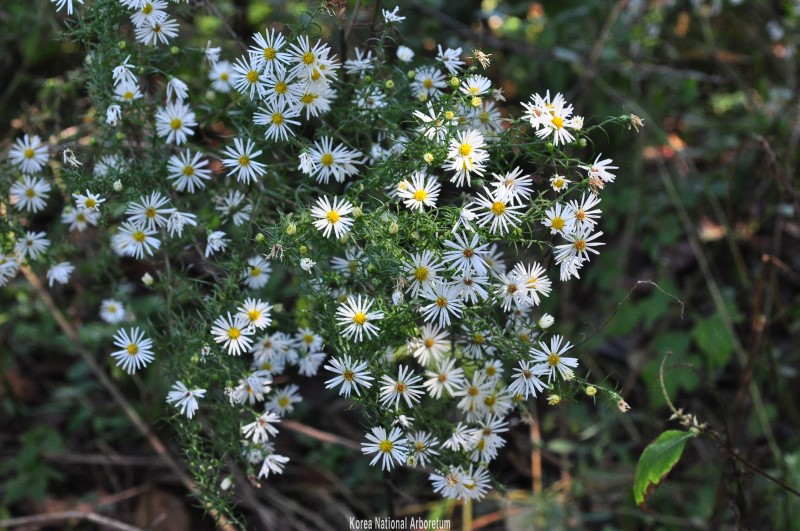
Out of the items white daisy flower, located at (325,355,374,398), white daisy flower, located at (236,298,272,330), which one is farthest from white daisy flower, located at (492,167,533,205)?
white daisy flower, located at (236,298,272,330)

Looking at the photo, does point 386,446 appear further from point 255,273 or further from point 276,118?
point 276,118

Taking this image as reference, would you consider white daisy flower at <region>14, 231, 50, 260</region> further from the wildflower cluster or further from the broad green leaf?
the broad green leaf

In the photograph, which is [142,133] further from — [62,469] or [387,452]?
[62,469]

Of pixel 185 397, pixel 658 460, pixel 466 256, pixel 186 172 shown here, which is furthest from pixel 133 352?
pixel 658 460

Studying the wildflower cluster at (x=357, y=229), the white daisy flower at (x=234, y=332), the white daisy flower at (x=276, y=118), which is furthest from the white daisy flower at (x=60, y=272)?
the white daisy flower at (x=276, y=118)

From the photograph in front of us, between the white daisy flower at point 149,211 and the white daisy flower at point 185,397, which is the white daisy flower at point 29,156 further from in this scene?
the white daisy flower at point 185,397
